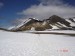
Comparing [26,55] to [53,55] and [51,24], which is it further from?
[51,24]

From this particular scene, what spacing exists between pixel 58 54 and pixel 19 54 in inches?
101

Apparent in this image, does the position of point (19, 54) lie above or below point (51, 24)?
below

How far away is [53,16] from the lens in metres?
148

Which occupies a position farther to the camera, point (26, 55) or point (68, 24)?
point (68, 24)

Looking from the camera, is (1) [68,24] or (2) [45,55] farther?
(1) [68,24]

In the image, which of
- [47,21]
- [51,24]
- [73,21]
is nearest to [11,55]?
[51,24]

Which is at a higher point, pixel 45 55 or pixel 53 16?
pixel 53 16

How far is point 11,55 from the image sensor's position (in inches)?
376

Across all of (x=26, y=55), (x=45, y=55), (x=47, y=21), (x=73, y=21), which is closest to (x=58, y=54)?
(x=45, y=55)

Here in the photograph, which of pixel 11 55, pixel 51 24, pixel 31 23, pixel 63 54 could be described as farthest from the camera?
pixel 31 23

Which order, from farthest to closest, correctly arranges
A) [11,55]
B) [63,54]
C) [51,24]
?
[51,24]
[63,54]
[11,55]

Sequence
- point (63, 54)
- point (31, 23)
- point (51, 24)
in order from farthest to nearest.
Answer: point (31, 23)
point (51, 24)
point (63, 54)

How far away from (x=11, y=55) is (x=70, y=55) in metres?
3.79

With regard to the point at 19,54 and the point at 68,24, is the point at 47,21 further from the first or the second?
the point at 19,54
